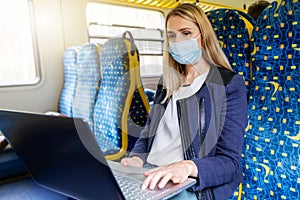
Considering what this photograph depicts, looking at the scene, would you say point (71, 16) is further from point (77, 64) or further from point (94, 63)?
point (94, 63)

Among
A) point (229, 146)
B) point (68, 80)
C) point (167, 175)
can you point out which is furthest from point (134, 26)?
point (167, 175)

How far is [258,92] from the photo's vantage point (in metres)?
1.10

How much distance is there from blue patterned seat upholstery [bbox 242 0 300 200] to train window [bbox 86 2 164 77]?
1493mm

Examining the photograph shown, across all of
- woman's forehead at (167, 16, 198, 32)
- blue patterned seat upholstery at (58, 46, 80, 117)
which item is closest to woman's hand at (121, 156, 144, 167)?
woman's forehead at (167, 16, 198, 32)

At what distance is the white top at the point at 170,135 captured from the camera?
104 centimetres

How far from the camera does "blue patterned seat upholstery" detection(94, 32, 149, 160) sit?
1.67m

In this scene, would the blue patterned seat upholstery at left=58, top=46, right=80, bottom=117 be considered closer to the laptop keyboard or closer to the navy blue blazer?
the navy blue blazer

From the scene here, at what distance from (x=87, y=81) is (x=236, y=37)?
51.6 inches

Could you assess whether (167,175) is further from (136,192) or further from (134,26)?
(134,26)

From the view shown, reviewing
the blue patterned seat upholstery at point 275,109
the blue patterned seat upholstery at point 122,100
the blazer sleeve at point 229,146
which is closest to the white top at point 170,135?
the blazer sleeve at point 229,146

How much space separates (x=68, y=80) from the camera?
2.56 meters

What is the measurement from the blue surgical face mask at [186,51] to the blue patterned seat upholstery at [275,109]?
257mm

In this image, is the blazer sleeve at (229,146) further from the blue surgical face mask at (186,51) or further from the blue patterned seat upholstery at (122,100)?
the blue patterned seat upholstery at (122,100)

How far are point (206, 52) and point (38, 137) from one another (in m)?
0.71
